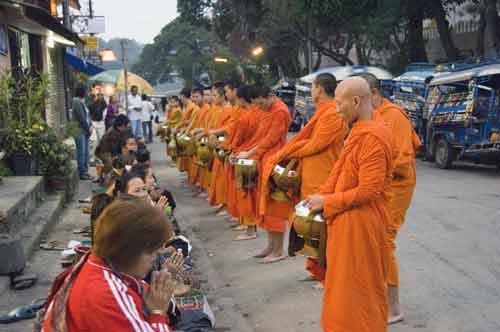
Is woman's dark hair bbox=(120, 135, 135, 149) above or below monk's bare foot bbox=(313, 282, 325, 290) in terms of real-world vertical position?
above

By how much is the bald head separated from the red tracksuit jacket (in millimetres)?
2108

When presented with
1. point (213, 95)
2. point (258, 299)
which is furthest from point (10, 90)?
point (258, 299)

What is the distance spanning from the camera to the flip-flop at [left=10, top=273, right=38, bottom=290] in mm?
5633

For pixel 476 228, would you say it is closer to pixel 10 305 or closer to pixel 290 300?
pixel 290 300

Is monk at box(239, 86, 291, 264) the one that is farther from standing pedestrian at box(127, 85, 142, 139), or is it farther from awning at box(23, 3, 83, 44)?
standing pedestrian at box(127, 85, 142, 139)

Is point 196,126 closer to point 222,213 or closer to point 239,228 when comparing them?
point 222,213

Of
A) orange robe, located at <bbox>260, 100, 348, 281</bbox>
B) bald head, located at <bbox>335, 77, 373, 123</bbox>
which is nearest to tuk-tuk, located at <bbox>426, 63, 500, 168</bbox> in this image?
orange robe, located at <bbox>260, 100, 348, 281</bbox>

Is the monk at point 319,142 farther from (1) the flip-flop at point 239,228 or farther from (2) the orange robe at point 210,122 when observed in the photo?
(2) the orange robe at point 210,122

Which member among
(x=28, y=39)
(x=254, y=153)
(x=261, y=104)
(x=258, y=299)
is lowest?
(x=258, y=299)

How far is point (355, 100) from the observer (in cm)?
402

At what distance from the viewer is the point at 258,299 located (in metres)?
5.77

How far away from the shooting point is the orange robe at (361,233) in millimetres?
3887

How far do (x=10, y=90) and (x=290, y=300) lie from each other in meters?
5.59

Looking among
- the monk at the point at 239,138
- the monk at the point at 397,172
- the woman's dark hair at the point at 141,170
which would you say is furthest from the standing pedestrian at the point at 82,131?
the monk at the point at 397,172
